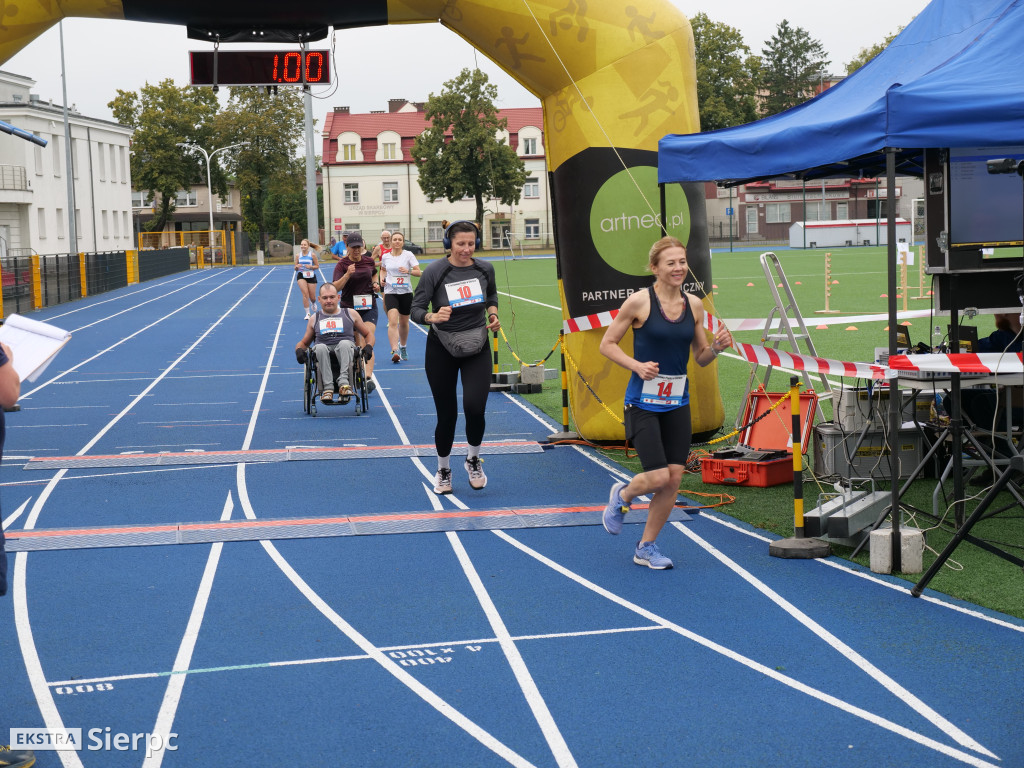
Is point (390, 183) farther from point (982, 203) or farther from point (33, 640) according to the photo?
point (33, 640)

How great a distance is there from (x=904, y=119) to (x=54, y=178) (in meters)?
58.6

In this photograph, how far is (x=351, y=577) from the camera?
6.73 metres

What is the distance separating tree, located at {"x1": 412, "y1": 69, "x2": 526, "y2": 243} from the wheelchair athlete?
61.8m

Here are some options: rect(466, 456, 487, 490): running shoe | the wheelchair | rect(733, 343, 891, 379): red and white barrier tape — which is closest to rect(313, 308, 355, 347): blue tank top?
the wheelchair

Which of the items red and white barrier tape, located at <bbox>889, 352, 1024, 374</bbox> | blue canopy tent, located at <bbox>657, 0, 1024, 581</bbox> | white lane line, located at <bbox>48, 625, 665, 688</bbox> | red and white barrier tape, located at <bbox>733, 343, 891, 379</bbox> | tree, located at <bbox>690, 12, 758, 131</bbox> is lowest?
white lane line, located at <bbox>48, 625, 665, 688</bbox>

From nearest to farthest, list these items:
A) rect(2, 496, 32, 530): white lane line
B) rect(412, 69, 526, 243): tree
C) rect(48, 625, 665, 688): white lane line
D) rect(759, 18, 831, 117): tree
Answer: rect(48, 625, 665, 688): white lane line, rect(2, 496, 32, 530): white lane line, rect(412, 69, 526, 243): tree, rect(759, 18, 831, 117): tree

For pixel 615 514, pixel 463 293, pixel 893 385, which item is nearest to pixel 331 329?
pixel 463 293

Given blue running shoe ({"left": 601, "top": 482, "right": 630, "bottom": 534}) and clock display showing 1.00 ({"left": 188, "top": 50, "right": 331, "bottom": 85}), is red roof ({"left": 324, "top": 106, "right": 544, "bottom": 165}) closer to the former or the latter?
clock display showing 1.00 ({"left": 188, "top": 50, "right": 331, "bottom": 85})

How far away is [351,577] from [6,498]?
3702 mm

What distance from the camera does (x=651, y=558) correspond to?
6863 mm

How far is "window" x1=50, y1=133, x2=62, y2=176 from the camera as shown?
58.9 meters

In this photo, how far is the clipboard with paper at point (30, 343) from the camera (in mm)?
4117

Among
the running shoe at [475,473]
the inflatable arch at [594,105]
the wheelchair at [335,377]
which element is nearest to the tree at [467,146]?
the wheelchair at [335,377]

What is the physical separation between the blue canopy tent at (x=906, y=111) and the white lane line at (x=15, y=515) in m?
5.32
